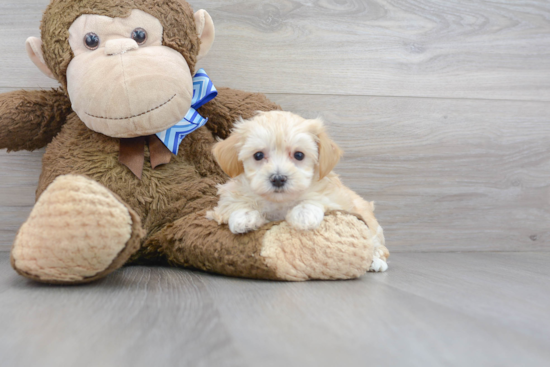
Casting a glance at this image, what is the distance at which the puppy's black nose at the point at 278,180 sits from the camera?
1.08 metres

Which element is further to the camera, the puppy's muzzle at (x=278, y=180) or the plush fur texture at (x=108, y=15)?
the plush fur texture at (x=108, y=15)

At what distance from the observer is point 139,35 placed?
3.93 ft

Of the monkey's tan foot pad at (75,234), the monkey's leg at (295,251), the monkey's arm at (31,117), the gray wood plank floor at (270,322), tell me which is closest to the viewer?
the gray wood plank floor at (270,322)

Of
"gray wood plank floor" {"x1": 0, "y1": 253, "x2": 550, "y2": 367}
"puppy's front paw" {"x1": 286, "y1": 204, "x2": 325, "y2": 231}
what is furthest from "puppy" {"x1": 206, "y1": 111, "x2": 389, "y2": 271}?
"gray wood plank floor" {"x1": 0, "y1": 253, "x2": 550, "y2": 367}

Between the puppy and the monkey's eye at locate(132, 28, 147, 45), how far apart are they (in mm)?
343

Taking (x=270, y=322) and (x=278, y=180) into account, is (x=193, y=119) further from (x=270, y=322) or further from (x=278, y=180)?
(x=270, y=322)

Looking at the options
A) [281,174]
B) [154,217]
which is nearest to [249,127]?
[281,174]

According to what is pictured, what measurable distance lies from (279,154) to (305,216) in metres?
0.17

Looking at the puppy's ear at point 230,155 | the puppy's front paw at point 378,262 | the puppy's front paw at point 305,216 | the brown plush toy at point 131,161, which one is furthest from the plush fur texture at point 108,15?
the puppy's front paw at point 378,262

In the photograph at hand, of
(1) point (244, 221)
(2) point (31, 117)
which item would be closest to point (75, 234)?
(1) point (244, 221)

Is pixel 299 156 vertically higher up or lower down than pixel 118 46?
lower down

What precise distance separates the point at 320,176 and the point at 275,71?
2.01 ft

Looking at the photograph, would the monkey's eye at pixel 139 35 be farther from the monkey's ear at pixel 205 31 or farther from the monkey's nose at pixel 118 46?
the monkey's ear at pixel 205 31

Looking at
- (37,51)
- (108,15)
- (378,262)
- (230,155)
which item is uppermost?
(108,15)
